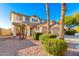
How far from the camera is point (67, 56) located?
5.32 metres

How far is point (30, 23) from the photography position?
5.53 metres

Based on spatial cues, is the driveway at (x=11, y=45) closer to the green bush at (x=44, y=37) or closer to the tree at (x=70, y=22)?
the green bush at (x=44, y=37)

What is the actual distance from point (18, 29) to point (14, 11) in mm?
435

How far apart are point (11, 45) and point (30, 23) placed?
681 mm

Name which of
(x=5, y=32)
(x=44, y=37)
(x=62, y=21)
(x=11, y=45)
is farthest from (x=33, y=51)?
(x=62, y=21)

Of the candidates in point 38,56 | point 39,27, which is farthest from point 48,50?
point 39,27

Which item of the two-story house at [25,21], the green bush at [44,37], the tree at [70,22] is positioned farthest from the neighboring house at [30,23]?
the tree at [70,22]

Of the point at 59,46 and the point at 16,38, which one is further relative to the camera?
the point at 16,38

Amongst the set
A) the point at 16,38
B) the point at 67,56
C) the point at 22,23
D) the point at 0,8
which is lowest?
the point at 67,56

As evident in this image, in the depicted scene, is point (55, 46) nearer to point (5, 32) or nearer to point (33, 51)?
point (33, 51)

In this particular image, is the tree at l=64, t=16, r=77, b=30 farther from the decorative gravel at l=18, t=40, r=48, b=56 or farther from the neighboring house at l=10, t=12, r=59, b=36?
the decorative gravel at l=18, t=40, r=48, b=56

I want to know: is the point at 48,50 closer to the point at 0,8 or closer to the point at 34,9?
the point at 34,9

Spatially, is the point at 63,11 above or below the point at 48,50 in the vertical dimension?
above

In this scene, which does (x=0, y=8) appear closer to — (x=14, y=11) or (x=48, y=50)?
(x=14, y=11)
